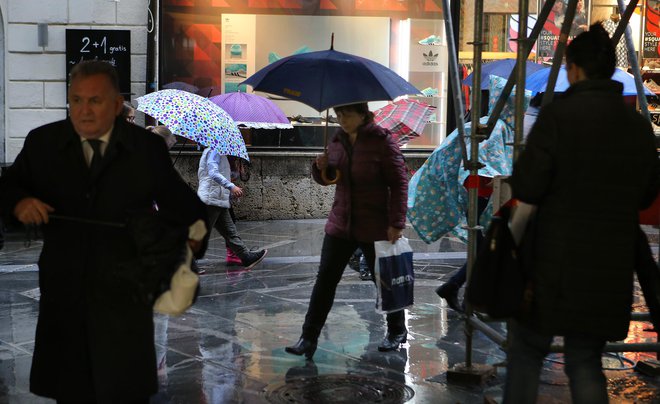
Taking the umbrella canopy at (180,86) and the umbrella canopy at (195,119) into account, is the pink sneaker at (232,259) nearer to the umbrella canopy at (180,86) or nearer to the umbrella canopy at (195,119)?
the umbrella canopy at (195,119)

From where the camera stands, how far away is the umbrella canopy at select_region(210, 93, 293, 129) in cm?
1004

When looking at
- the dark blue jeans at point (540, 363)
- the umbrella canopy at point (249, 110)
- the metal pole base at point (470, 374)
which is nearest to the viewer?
the dark blue jeans at point (540, 363)

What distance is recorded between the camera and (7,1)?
13.1 meters

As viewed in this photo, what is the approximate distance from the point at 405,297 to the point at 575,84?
107 inches

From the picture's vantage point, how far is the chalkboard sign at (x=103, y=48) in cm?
1311

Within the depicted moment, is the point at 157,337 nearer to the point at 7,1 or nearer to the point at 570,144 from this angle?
the point at 570,144

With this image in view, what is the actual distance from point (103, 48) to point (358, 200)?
26.2ft

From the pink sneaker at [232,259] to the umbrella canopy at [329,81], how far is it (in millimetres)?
3925

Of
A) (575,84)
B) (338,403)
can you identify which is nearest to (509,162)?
(338,403)

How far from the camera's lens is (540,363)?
A: 13.4 ft

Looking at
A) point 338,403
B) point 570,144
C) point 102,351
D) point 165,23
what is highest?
point 165,23

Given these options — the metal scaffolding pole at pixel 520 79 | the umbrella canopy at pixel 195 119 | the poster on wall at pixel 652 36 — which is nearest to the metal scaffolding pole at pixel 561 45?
the metal scaffolding pole at pixel 520 79

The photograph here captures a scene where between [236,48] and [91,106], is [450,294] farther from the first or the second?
[236,48]

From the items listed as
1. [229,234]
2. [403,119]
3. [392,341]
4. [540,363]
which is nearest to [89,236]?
[540,363]
